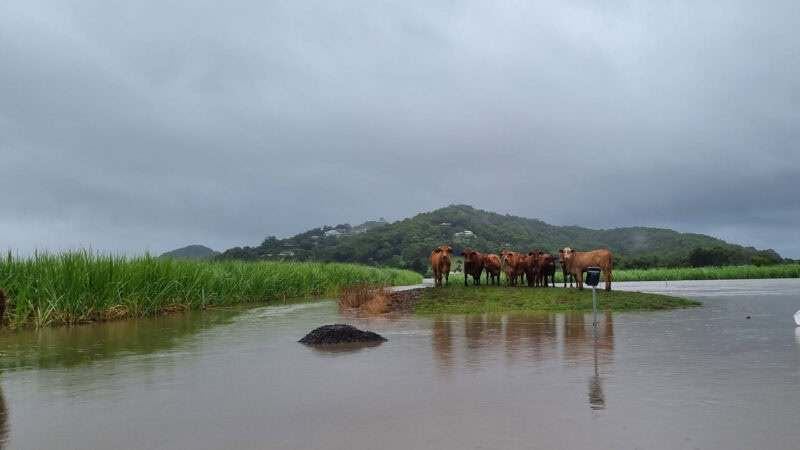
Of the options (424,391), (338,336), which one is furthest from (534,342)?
(424,391)

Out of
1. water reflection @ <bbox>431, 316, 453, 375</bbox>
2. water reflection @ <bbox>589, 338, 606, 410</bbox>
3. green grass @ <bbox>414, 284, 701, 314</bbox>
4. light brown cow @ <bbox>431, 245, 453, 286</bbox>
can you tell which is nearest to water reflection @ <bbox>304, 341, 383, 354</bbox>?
water reflection @ <bbox>431, 316, 453, 375</bbox>

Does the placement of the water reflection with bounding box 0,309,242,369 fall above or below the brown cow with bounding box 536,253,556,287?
below

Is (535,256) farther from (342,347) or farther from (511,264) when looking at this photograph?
(342,347)

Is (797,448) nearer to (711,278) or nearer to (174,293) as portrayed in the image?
(174,293)

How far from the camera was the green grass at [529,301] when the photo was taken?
17.2m

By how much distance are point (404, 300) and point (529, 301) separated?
4173 mm

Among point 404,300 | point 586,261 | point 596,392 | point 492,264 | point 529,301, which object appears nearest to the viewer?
point 596,392

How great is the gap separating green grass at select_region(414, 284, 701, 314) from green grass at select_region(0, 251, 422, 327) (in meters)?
9.54

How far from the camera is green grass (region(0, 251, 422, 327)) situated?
54.0 ft

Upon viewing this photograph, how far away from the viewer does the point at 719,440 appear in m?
4.43

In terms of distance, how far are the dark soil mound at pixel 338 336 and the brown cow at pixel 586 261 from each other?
1162 centimetres

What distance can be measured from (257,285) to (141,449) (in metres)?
24.1

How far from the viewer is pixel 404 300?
19422mm

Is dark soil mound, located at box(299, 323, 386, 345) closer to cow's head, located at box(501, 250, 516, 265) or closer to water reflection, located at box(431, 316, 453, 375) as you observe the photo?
water reflection, located at box(431, 316, 453, 375)
